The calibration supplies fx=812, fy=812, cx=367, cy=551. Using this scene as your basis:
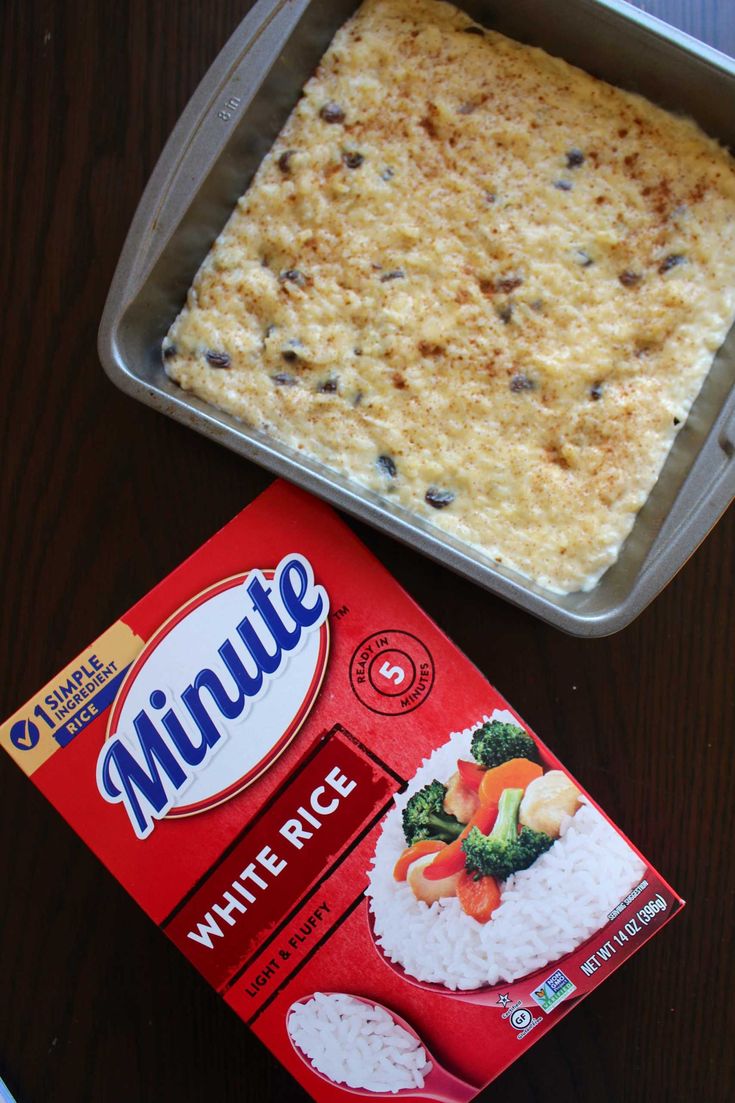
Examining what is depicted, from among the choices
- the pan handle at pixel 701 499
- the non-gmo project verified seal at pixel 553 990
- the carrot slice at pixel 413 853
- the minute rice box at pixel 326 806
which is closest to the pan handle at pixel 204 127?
the minute rice box at pixel 326 806

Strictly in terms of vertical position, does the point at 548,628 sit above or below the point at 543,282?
below

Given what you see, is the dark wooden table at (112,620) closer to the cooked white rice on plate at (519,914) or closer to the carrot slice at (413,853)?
the cooked white rice on plate at (519,914)

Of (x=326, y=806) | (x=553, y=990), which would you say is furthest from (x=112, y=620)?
(x=553, y=990)

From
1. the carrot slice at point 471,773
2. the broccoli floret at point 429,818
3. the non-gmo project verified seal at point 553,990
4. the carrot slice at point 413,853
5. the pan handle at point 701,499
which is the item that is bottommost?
the non-gmo project verified seal at point 553,990

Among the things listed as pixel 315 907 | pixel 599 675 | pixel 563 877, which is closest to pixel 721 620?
pixel 599 675

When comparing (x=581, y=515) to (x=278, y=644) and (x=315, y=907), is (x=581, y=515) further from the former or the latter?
→ (x=315, y=907)


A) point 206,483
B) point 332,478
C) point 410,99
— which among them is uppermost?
point 410,99

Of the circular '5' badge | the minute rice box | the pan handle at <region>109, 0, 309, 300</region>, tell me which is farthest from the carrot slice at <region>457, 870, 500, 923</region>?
the pan handle at <region>109, 0, 309, 300</region>
